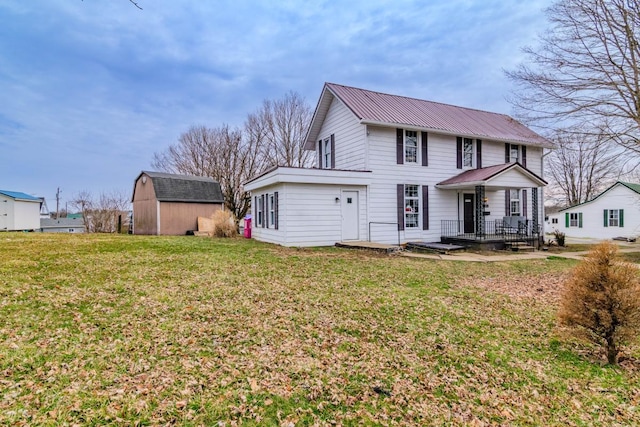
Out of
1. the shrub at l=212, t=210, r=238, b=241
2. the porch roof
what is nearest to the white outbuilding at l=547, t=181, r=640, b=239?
the porch roof

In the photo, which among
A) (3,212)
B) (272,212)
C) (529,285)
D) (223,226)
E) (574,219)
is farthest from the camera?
(3,212)

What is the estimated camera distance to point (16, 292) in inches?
207

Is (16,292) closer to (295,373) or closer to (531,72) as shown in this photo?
(295,373)

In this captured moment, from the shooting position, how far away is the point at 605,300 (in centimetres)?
375

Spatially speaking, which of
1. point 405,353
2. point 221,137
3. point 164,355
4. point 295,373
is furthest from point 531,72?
point 221,137

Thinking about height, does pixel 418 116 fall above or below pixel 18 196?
above

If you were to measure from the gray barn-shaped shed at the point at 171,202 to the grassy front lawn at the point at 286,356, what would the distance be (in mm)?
15370

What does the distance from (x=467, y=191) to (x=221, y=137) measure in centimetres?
2230

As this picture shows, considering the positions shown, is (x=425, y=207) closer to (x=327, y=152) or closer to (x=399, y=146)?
(x=399, y=146)

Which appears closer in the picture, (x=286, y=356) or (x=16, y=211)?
(x=286, y=356)

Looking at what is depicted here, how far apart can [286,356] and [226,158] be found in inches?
1099

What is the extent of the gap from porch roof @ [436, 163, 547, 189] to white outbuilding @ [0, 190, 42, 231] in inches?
1421

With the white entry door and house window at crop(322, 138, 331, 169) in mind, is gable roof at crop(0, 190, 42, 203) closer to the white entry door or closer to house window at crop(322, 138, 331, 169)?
house window at crop(322, 138, 331, 169)

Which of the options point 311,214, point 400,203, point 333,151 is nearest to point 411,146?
point 400,203
